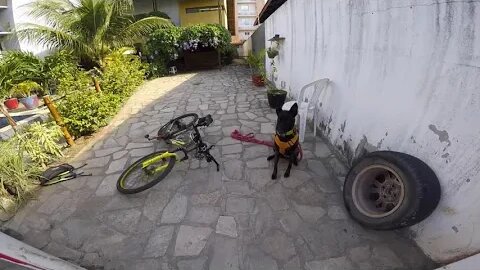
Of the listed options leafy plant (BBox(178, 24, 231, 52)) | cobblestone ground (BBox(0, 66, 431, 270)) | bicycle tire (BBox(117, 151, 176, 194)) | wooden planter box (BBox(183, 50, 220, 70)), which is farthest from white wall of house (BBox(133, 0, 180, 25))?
bicycle tire (BBox(117, 151, 176, 194))

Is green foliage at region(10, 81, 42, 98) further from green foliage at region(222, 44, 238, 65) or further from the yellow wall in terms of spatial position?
the yellow wall

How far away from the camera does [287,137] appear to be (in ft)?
12.2

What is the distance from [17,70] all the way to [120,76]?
8.94ft

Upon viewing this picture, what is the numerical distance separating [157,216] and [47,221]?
147 centimetres

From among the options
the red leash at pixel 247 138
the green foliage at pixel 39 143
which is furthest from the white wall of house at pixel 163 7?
the red leash at pixel 247 138

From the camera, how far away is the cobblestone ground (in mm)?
2707

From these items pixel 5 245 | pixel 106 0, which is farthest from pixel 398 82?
→ pixel 106 0

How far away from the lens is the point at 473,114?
2020 millimetres

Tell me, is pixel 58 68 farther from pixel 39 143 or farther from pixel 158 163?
pixel 158 163

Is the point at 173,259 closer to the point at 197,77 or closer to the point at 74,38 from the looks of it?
the point at 74,38

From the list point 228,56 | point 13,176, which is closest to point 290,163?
point 13,176

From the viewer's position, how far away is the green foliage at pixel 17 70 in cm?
530

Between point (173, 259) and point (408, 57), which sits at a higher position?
point (408, 57)

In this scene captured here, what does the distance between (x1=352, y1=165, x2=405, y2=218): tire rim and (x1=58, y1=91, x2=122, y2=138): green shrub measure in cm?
552
